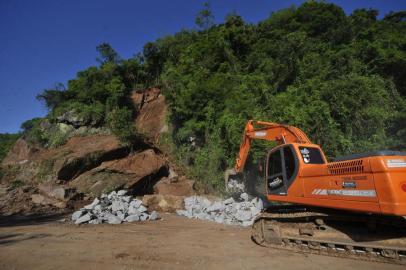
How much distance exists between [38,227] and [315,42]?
19472 millimetres

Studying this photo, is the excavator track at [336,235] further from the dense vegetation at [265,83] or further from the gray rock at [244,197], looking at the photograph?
the dense vegetation at [265,83]

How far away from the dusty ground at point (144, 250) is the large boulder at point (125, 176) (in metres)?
5.79

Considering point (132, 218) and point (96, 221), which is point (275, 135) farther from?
point (96, 221)

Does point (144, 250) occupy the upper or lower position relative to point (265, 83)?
lower

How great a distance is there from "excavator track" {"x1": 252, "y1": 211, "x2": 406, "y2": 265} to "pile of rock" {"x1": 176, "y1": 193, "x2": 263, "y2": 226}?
300 cm

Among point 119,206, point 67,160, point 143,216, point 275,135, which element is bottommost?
point 143,216

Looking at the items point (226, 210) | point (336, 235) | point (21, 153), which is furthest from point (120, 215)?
point (21, 153)

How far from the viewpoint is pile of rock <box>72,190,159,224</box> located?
1030 cm

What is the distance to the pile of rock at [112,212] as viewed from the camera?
33.8 feet

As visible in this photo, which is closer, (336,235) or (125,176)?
(336,235)

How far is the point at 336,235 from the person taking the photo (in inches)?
229

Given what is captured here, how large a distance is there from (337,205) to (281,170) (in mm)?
1725

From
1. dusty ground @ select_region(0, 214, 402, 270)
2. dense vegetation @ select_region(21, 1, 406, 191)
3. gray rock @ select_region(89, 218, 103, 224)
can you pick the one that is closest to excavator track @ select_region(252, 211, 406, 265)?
dusty ground @ select_region(0, 214, 402, 270)

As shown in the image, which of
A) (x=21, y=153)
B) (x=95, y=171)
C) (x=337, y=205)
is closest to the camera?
(x=337, y=205)
